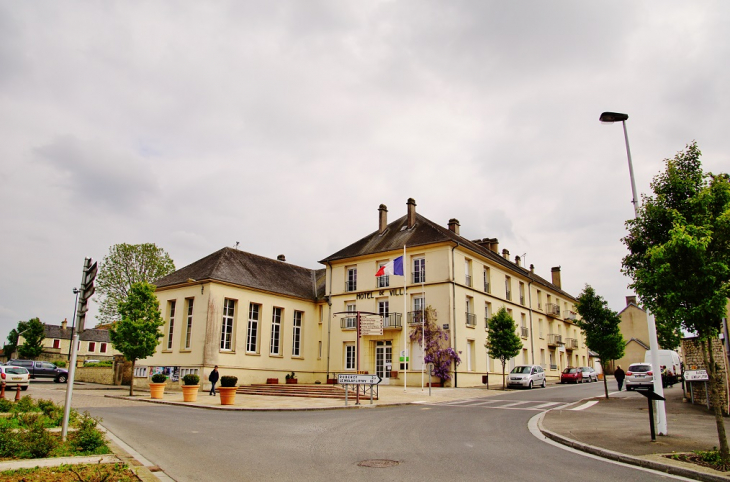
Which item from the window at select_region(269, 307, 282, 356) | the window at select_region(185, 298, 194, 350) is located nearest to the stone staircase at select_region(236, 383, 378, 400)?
the window at select_region(269, 307, 282, 356)

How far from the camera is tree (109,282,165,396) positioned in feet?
82.5

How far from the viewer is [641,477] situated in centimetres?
754

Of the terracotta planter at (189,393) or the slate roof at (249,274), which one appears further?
the slate roof at (249,274)

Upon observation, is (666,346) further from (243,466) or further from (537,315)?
(243,466)

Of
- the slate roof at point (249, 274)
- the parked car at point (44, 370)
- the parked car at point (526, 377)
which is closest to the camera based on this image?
the parked car at point (526, 377)

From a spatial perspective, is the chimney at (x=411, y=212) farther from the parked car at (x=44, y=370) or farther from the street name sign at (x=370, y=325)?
the parked car at (x=44, y=370)

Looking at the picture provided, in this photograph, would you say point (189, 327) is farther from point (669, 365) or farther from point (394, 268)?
point (669, 365)

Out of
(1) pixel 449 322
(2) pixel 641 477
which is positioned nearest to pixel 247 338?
(1) pixel 449 322

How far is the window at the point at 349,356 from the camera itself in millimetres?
35406

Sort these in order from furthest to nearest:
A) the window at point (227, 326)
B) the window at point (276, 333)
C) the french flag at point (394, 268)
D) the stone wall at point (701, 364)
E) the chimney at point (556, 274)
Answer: the chimney at point (556, 274) → the window at point (276, 333) → the window at point (227, 326) → the french flag at point (394, 268) → the stone wall at point (701, 364)

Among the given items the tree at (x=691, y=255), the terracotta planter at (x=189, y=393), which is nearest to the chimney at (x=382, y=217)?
the terracotta planter at (x=189, y=393)

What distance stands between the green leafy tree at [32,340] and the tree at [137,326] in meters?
46.7

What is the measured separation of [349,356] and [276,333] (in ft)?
17.5

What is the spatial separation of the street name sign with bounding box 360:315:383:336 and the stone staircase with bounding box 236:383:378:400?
3.01 metres
